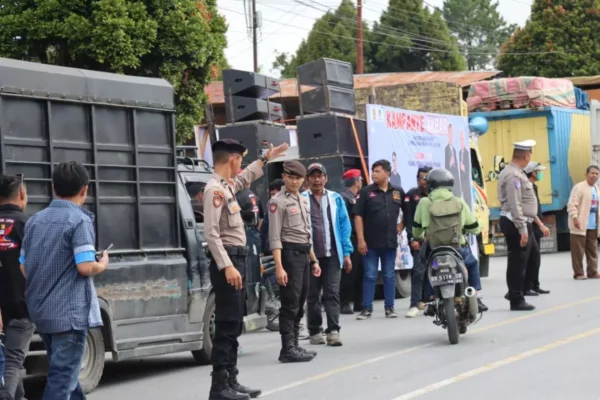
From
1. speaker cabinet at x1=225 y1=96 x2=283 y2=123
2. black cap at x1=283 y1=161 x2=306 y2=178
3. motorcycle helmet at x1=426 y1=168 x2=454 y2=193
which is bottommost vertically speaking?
motorcycle helmet at x1=426 y1=168 x2=454 y2=193

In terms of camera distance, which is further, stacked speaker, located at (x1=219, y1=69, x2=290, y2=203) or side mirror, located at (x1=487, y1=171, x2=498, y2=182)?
side mirror, located at (x1=487, y1=171, x2=498, y2=182)

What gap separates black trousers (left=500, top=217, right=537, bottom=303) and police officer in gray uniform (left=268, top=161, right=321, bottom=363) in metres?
4.04

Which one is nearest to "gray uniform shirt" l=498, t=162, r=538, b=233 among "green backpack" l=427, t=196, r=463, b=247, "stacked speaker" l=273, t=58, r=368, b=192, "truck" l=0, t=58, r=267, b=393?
"green backpack" l=427, t=196, r=463, b=247

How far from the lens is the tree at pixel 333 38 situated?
216 ft

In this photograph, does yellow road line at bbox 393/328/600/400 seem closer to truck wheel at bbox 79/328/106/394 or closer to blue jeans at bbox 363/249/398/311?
truck wheel at bbox 79/328/106/394

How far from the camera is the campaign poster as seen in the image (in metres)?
16.6

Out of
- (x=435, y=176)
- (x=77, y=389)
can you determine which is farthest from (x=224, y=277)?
(x=435, y=176)

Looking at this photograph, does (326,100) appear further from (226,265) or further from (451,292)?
(226,265)

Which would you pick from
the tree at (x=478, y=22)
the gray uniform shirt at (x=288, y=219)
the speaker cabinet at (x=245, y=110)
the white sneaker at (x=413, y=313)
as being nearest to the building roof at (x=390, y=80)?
the speaker cabinet at (x=245, y=110)

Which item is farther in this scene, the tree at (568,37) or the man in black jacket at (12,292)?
the tree at (568,37)

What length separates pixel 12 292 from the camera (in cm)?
795

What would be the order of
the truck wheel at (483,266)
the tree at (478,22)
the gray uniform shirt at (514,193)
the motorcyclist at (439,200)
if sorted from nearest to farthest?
the motorcyclist at (439,200), the gray uniform shirt at (514,193), the truck wheel at (483,266), the tree at (478,22)

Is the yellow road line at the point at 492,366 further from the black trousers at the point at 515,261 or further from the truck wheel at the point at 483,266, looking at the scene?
the truck wheel at the point at 483,266

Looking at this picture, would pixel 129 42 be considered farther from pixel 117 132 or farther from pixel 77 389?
pixel 77 389
